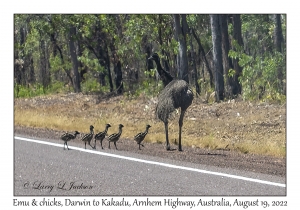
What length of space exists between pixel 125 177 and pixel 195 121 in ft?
30.0

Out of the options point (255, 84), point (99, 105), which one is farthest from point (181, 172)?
point (99, 105)

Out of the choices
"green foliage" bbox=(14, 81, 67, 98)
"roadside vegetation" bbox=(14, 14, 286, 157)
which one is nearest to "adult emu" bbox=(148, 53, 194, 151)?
"roadside vegetation" bbox=(14, 14, 286, 157)

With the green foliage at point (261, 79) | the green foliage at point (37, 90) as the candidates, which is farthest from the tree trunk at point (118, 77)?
the green foliage at point (261, 79)

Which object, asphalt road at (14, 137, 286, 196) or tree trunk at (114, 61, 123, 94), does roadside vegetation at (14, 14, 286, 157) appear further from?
asphalt road at (14, 137, 286, 196)

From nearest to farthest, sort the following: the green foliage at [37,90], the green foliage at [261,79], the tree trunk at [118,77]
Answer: the green foliage at [261,79] < the tree trunk at [118,77] < the green foliage at [37,90]

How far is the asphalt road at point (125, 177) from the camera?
28.2 feet

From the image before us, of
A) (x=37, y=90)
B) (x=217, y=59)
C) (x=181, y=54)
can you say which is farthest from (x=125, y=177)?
(x=37, y=90)

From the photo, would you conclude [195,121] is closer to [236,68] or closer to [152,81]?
[236,68]

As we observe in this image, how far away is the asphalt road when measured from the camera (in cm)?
859

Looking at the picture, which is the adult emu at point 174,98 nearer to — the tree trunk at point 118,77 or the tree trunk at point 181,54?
the tree trunk at point 181,54

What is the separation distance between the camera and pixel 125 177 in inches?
380

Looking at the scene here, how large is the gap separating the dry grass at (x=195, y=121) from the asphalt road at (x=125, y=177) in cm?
272
